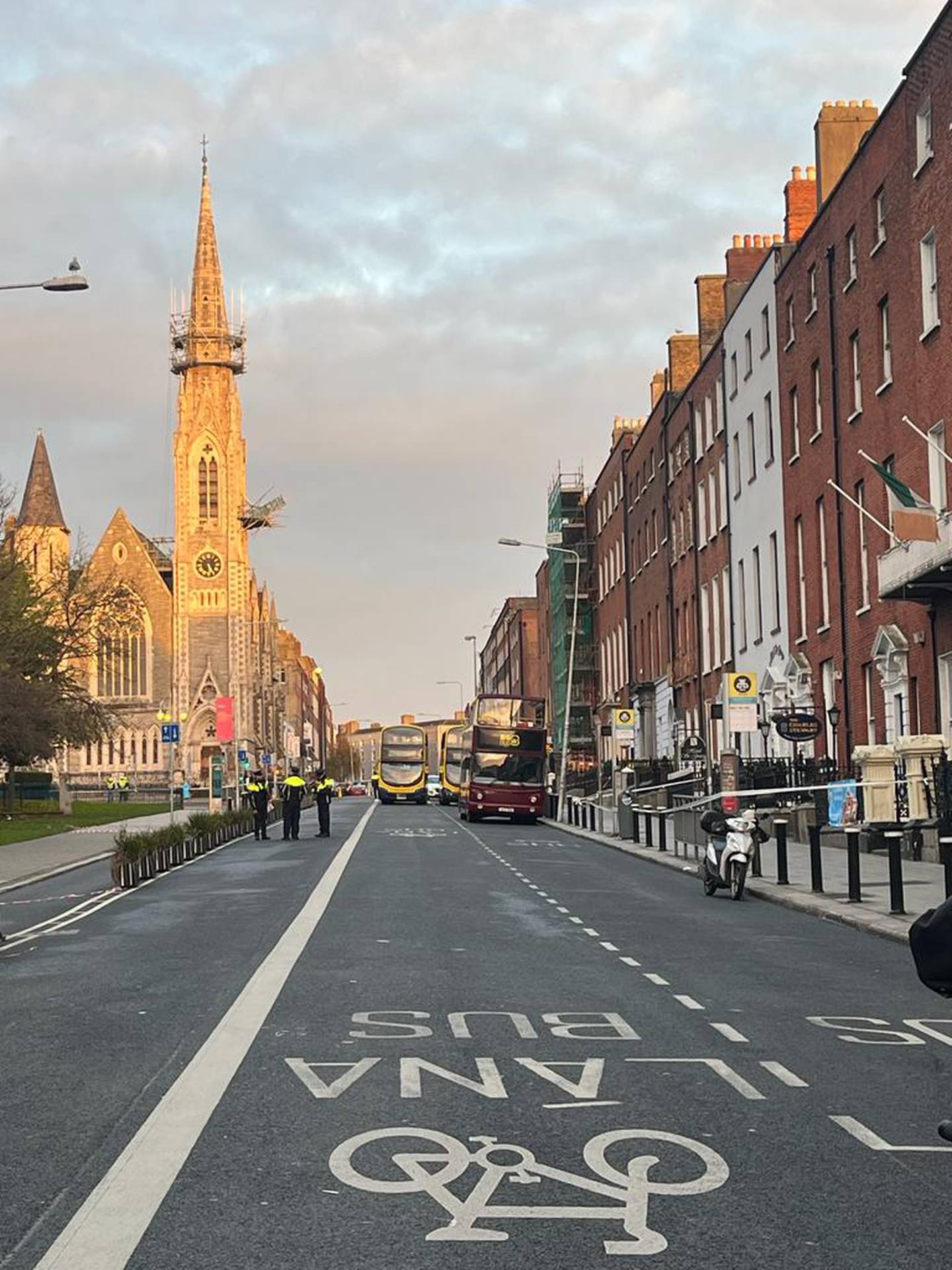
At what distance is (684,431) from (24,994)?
45.6 meters

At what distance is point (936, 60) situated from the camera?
29.9 metres

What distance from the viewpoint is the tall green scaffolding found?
85.3 meters

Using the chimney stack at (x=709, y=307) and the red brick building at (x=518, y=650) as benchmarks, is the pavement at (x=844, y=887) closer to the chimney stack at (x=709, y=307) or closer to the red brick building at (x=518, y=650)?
the chimney stack at (x=709, y=307)

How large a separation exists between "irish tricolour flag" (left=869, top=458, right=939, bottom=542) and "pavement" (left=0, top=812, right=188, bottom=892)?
12.8 m

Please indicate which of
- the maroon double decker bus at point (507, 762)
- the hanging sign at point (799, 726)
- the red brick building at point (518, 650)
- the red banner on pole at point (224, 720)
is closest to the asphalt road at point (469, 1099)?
the hanging sign at point (799, 726)

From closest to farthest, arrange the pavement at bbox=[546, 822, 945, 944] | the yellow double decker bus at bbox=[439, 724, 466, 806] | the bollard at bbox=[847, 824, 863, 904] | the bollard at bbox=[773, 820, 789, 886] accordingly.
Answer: the pavement at bbox=[546, 822, 945, 944] < the bollard at bbox=[847, 824, 863, 904] < the bollard at bbox=[773, 820, 789, 886] < the yellow double decker bus at bbox=[439, 724, 466, 806]

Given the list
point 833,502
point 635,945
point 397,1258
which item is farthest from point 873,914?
point 833,502

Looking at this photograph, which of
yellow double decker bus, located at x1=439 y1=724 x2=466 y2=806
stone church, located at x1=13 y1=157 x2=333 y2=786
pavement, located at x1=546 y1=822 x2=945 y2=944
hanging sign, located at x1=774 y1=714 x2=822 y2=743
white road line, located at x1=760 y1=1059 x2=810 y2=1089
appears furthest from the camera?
stone church, located at x1=13 y1=157 x2=333 y2=786

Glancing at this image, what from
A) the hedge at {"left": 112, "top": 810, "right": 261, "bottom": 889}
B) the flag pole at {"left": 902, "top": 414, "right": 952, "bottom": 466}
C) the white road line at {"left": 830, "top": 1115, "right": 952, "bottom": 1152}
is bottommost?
the white road line at {"left": 830, "top": 1115, "right": 952, "bottom": 1152}

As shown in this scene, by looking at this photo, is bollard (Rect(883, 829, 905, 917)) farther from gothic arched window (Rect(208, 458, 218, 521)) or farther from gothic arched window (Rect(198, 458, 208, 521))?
gothic arched window (Rect(198, 458, 208, 521))

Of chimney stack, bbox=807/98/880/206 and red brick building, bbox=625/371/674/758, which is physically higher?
chimney stack, bbox=807/98/880/206

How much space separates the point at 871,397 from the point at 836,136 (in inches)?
443

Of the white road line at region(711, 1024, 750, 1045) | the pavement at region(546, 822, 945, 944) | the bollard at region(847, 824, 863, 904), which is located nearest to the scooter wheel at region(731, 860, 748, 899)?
the pavement at region(546, 822, 945, 944)

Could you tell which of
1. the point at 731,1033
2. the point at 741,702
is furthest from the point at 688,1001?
the point at 741,702
